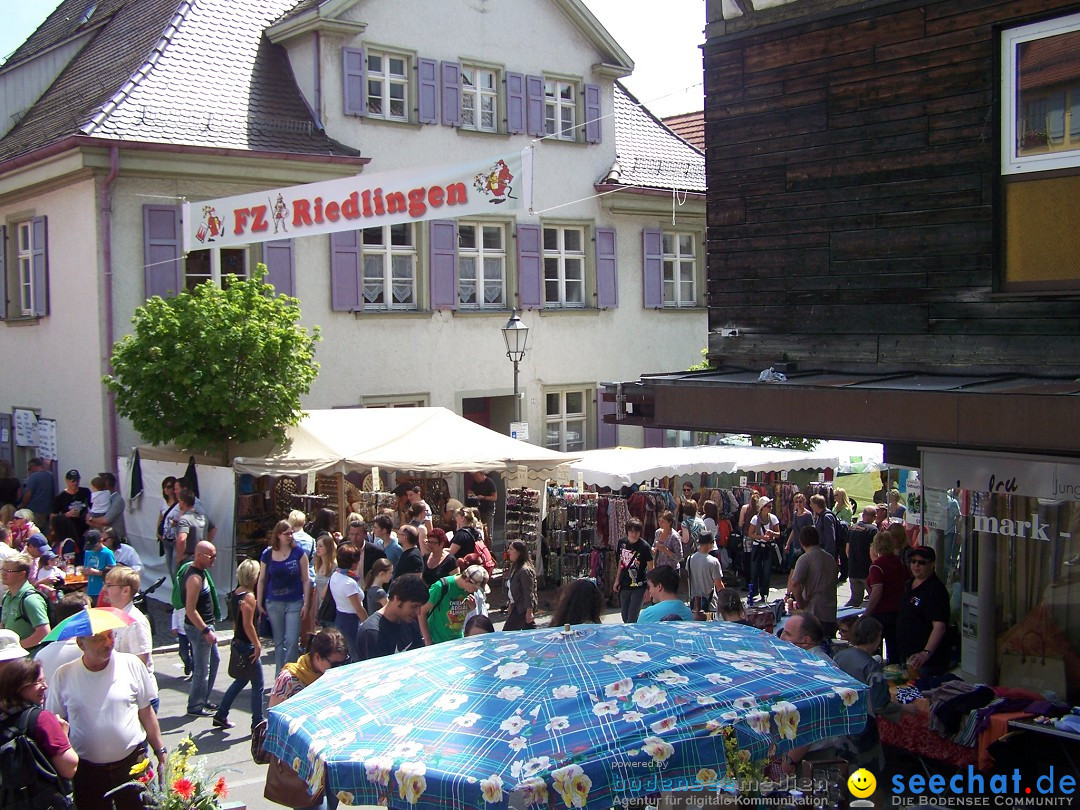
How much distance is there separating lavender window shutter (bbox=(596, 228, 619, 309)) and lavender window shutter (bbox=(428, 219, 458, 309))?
3.27 meters

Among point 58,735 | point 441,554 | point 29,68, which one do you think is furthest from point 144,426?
point 29,68

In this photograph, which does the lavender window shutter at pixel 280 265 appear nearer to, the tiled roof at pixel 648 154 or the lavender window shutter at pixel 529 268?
the lavender window shutter at pixel 529 268

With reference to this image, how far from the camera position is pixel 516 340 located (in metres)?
18.9

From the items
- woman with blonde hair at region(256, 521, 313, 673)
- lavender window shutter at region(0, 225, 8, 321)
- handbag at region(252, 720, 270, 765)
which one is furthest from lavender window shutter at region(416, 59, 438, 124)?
handbag at region(252, 720, 270, 765)

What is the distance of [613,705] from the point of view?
4.70m

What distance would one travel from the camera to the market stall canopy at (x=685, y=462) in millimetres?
15625

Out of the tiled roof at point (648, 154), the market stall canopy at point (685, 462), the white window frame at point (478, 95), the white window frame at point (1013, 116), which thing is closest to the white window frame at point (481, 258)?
the white window frame at point (478, 95)

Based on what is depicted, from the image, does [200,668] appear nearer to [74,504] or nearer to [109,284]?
[74,504]

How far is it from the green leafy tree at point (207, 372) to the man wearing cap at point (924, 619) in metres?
8.53

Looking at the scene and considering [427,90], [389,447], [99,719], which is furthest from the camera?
[427,90]

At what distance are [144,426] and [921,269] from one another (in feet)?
33.0

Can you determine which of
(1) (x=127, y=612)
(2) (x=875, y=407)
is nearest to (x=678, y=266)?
(2) (x=875, y=407)

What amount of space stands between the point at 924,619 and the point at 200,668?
5.91 meters

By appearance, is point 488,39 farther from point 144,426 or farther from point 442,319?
point 144,426
